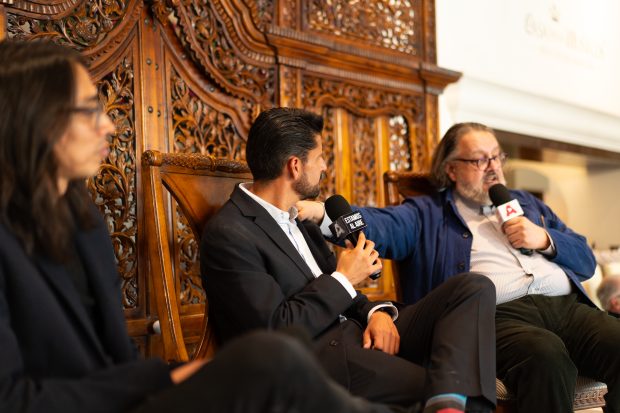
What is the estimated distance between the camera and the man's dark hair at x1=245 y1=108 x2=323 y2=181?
1.92 m

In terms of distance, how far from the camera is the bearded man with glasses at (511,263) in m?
1.88

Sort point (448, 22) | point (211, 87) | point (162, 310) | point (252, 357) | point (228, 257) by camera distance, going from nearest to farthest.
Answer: point (252, 357) → point (228, 257) → point (162, 310) → point (211, 87) → point (448, 22)

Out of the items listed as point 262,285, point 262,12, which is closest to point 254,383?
point 262,285

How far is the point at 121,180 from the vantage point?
236 centimetres

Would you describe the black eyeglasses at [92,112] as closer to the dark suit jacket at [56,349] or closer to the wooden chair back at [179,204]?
the dark suit jacket at [56,349]

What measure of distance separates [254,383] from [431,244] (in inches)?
64.8

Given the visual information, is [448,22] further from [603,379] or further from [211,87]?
[603,379]

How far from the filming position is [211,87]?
2738 millimetres

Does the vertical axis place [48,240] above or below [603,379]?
above

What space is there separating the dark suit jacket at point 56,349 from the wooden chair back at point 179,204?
2.17 ft

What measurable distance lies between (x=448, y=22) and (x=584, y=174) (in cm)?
390

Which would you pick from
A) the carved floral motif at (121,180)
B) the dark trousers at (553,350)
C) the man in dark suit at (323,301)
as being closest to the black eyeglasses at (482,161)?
the dark trousers at (553,350)

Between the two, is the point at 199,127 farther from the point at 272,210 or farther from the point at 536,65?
the point at 536,65

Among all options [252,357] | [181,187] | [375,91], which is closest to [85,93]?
[252,357]
